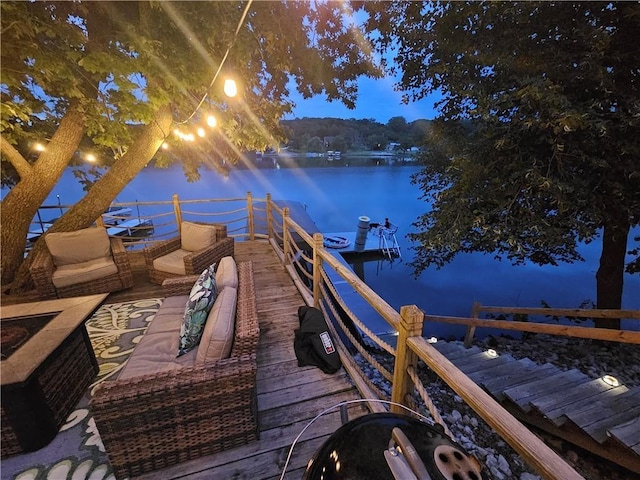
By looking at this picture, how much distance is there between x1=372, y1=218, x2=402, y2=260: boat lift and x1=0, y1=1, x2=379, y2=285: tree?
30.4 feet

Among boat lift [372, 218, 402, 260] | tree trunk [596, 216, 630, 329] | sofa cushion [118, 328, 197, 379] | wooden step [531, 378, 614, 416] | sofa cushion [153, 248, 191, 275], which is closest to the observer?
sofa cushion [118, 328, 197, 379]

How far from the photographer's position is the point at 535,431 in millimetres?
2928

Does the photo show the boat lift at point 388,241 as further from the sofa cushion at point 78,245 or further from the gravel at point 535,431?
the sofa cushion at point 78,245

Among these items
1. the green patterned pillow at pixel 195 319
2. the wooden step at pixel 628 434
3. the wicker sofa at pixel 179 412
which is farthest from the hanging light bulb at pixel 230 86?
the wooden step at pixel 628 434

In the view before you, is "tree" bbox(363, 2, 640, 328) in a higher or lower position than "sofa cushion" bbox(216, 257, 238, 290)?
higher

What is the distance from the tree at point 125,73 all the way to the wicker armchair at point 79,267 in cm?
24

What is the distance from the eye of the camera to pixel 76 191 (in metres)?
5.79

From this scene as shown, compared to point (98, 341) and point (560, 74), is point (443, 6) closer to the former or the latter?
point (560, 74)

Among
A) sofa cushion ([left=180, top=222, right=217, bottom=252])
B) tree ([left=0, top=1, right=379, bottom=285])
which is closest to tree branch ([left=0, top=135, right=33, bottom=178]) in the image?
tree ([left=0, top=1, right=379, bottom=285])

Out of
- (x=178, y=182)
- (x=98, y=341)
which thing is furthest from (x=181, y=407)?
(x=178, y=182)

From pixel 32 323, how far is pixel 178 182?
28.8 m

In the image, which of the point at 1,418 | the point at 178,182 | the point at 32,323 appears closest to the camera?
the point at 1,418

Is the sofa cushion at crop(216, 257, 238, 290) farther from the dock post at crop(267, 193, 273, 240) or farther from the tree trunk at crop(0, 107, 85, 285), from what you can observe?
the dock post at crop(267, 193, 273, 240)

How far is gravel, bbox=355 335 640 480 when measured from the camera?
7.83 ft
